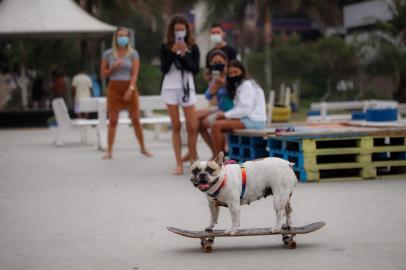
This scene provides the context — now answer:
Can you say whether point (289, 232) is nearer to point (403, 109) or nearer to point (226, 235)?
point (226, 235)

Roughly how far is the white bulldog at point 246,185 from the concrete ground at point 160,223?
12.1 inches

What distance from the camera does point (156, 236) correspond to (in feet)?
28.1

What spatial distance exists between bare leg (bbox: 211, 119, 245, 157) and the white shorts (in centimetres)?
64

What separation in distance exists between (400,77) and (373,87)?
17.7 feet

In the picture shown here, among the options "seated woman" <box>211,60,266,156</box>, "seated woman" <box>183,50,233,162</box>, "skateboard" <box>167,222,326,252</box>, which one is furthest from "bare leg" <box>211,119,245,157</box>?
"skateboard" <box>167,222,326,252</box>

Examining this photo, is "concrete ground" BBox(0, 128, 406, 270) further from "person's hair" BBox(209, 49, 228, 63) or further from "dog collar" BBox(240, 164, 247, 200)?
"person's hair" BBox(209, 49, 228, 63)

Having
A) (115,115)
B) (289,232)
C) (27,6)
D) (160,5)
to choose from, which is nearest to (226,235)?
(289,232)

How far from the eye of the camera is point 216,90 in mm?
14352

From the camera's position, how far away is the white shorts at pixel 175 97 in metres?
14.1

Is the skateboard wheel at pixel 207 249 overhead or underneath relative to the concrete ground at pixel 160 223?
overhead

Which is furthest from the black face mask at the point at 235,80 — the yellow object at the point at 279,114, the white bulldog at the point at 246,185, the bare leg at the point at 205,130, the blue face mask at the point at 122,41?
the yellow object at the point at 279,114

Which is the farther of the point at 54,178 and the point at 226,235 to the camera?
the point at 54,178

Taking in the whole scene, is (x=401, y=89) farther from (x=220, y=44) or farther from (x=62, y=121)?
(x=220, y=44)

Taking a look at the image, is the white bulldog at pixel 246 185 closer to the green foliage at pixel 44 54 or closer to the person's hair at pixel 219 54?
the person's hair at pixel 219 54
